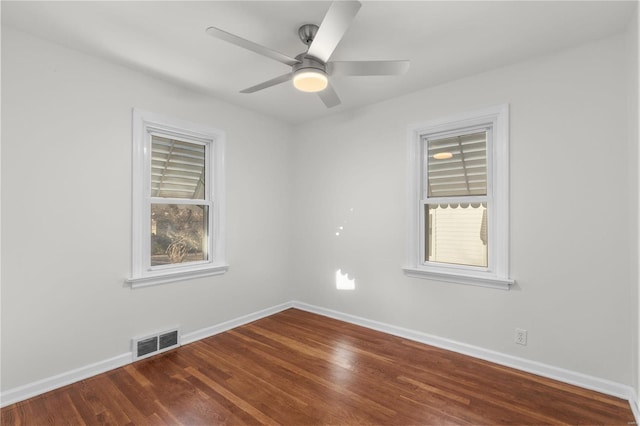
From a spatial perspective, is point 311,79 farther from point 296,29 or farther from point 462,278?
point 462,278

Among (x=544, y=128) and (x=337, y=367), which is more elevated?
(x=544, y=128)

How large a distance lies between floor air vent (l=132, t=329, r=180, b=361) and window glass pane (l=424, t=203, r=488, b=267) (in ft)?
8.71

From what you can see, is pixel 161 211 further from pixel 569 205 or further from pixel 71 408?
pixel 569 205

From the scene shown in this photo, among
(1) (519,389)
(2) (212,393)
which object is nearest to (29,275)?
(2) (212,393)

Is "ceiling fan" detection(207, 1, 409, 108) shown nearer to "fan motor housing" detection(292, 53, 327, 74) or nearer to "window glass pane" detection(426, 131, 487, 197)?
"fan motor housing" detection(292, 53, 327, 74)

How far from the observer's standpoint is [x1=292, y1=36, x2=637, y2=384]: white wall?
2.25 meters

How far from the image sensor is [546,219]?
2.51 m

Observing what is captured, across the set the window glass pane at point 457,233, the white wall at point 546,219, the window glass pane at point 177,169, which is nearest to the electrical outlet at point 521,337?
the white wall at point 546,219

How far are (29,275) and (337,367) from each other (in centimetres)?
A: 242

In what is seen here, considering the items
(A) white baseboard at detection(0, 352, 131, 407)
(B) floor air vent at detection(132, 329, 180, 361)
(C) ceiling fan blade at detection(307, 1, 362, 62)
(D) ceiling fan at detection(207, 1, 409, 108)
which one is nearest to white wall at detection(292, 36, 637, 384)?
→ (D) ceiling fan at detection(207, 1, 409, 108)

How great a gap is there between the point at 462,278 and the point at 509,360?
2.45 ft

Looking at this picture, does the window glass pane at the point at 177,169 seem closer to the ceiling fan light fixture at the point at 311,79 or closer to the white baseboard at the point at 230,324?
the white baseboard at the point at 230,324

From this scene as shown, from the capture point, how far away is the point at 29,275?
224 cm

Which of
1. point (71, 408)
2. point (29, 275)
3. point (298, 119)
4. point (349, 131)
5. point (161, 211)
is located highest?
point (298, 119)
